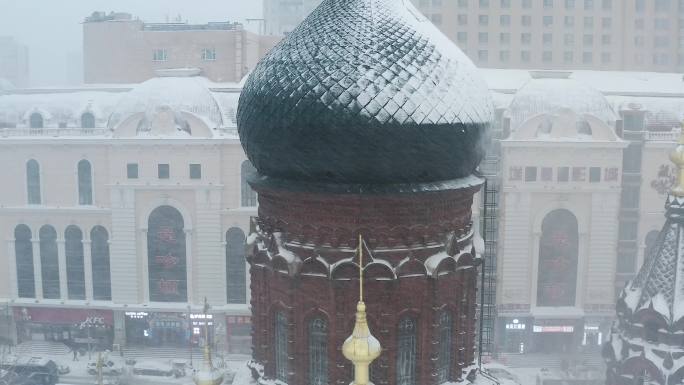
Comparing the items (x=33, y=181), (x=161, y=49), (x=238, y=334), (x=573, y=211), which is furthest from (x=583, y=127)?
(x=161, y=49)

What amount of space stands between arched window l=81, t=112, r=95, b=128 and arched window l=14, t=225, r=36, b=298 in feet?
22.0

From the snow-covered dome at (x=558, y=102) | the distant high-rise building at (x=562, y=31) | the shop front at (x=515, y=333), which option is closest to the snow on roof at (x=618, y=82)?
the snow-covered dome at (x=558, y=102)

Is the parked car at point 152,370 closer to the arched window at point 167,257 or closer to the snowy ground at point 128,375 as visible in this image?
the snowy ground at point 128,375

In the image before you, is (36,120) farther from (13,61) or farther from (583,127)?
(13,61)

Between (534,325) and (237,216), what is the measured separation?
16578mm

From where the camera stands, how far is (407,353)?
30.3 ft

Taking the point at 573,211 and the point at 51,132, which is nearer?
the point at 573,211

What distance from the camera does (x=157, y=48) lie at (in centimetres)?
5434

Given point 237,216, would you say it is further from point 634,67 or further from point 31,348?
point 634,67

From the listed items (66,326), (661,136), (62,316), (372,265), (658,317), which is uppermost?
(661,136)

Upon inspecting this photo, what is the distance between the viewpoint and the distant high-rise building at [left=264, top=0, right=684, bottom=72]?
67.7 meters

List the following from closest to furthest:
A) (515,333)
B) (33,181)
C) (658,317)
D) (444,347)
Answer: (444,347) → (658,317) → (515,333) → (33,181)

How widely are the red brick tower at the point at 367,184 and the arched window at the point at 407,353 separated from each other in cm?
2

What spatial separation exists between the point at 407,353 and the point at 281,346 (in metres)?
1.62
